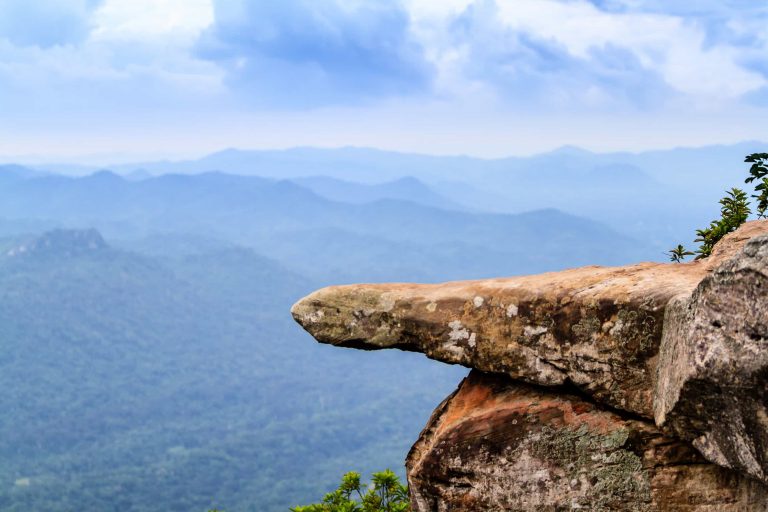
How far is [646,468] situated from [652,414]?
2.54ft

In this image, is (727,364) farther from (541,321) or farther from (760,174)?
(760,174)

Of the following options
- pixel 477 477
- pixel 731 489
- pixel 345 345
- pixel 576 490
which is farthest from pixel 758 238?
pixel 345 345

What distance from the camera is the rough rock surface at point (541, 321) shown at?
951 centimetres

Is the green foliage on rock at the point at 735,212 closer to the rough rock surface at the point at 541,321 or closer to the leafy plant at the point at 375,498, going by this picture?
the rough rock surface at the point at 541,321

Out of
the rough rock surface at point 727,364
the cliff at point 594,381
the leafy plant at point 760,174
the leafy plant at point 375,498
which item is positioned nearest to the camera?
the rough rock surface at point 727,364

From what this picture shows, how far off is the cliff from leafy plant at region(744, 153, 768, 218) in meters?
2.67

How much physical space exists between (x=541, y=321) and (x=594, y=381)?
1077 mm

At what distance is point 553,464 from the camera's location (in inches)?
398

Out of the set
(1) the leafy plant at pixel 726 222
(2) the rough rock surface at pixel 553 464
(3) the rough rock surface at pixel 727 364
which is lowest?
(2) the rough rock surface at pixel 553 464

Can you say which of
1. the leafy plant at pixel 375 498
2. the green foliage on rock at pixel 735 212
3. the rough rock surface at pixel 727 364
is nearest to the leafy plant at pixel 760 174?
the green foliage on rock at pixel 735 212

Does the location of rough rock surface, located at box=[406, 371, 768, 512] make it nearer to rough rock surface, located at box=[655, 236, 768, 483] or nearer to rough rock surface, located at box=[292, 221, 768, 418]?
rough rock surface, located at box=[292, 221, 768, 418]

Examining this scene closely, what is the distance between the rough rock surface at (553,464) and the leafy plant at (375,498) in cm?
581

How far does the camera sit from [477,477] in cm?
1048

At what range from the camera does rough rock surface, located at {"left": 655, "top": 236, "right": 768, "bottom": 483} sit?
766 cm
